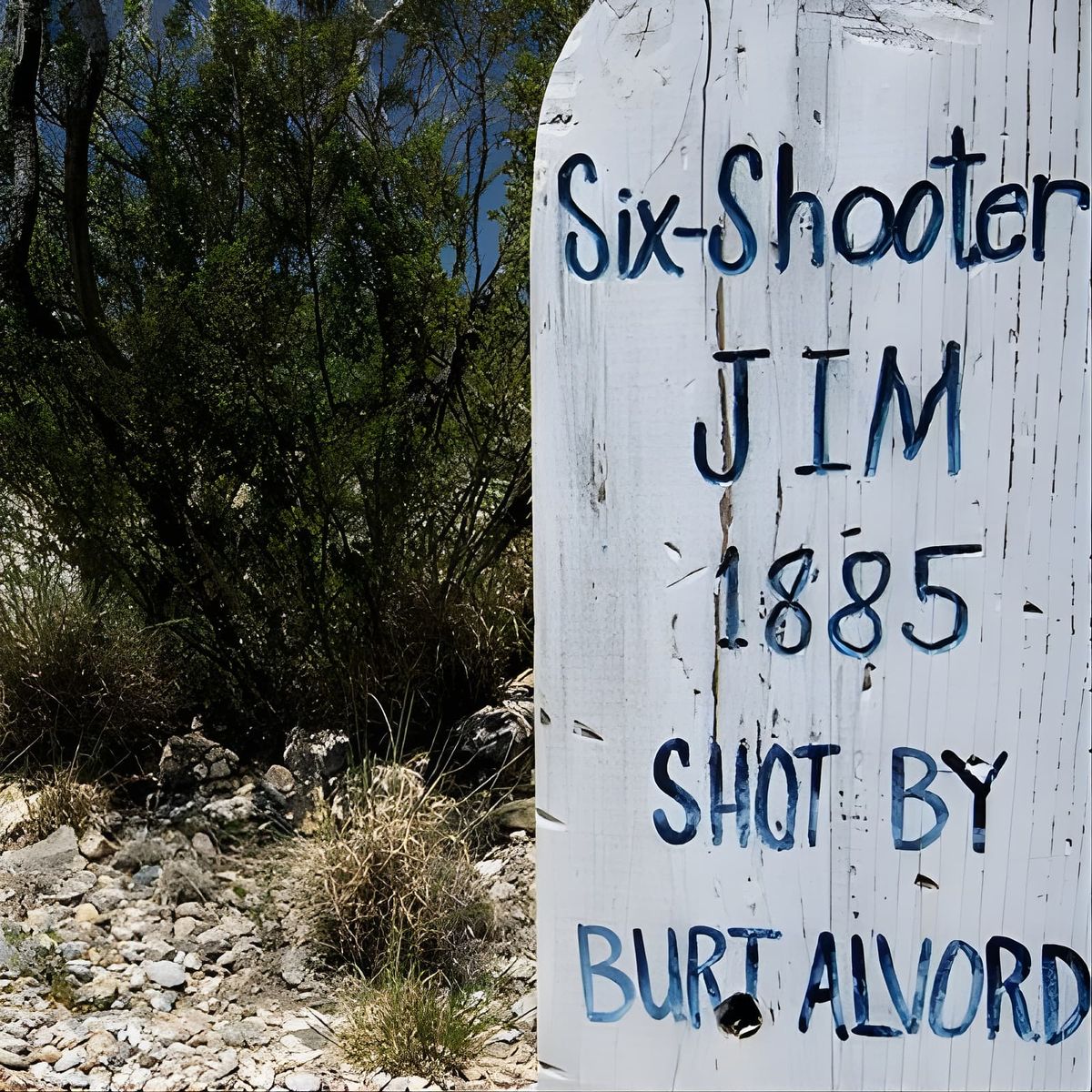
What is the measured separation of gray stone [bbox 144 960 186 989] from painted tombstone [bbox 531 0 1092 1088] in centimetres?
160

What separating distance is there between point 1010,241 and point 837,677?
586 millimetres

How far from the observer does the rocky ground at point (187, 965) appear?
2.43 metres

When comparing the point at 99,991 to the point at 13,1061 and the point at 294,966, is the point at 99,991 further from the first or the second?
the point at 294,966

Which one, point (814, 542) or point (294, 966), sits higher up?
point (814, 542)

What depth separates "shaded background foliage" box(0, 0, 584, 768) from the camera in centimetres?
367

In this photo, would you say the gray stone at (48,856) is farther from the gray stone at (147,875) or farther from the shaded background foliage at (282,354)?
the shaded background foliage at (282,354)

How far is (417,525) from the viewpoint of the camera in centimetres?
396

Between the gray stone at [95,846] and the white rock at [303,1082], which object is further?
the gray stone at [95,846]

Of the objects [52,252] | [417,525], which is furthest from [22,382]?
[417,525]

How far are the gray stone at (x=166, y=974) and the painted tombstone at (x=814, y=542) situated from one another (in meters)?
1.60

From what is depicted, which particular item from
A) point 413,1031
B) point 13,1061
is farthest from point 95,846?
point 413,1031

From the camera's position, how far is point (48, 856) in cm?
328

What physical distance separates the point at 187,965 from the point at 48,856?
698 mm

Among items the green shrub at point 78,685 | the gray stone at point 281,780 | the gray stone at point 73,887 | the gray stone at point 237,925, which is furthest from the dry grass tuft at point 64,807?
the gray stone at point 237,925
